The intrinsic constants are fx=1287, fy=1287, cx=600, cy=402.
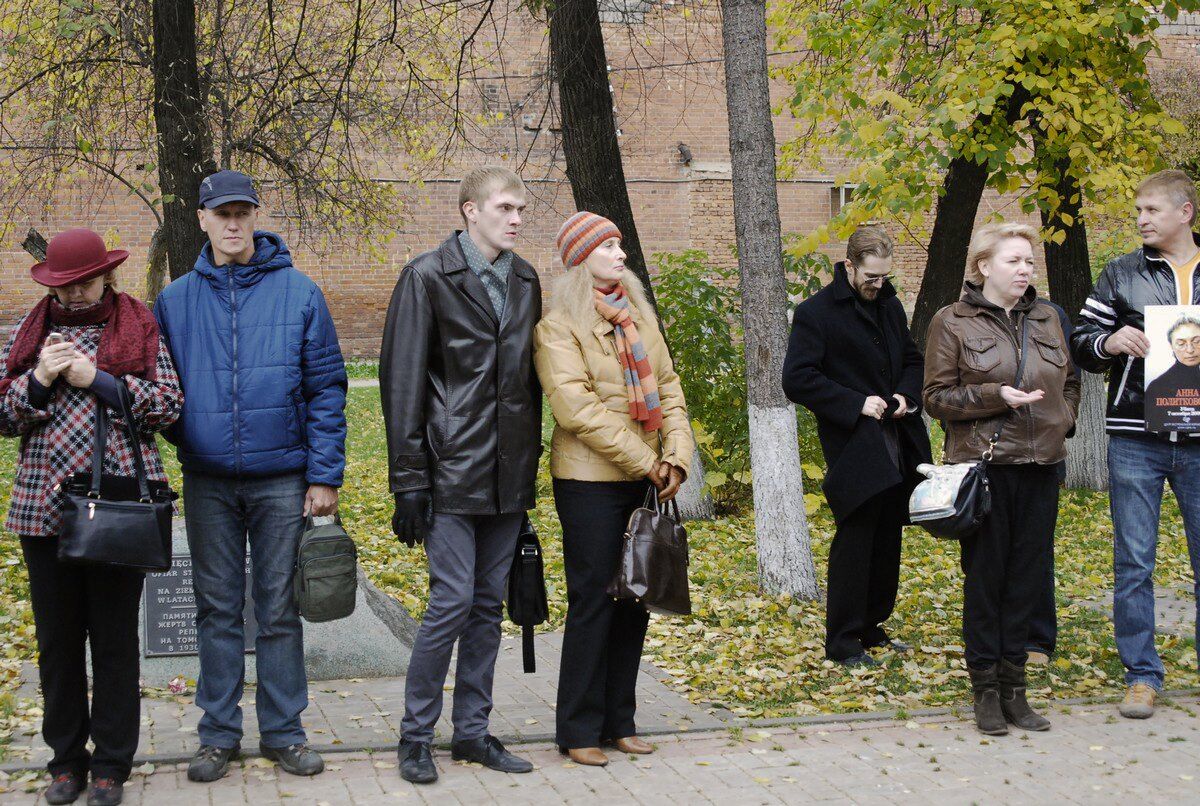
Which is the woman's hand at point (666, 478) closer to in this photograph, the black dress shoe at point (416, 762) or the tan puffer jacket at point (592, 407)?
the tan puffer jacket at point (592, 407)

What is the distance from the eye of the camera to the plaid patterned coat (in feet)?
13.8

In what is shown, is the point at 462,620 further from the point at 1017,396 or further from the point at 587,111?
the point at 587,111

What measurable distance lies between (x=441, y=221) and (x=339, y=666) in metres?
18.2

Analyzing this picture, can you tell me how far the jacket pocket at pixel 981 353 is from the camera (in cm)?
527

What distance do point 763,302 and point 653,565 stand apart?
2.93 meters

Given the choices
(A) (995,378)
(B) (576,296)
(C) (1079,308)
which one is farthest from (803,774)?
(C) (1079,308)

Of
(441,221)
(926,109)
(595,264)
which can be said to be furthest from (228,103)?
(441,221)

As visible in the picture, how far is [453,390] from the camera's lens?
178 inches

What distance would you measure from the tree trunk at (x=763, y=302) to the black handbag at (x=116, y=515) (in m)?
3.74

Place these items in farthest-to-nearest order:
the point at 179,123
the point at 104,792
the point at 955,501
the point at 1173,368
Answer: the point at 179,123 → the point at 1173,368 → the point at 955,501 → the point at 104,792

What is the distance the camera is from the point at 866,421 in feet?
19.5

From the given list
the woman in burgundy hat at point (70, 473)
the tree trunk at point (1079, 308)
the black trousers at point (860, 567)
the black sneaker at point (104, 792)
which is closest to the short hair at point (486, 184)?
the woman in burgundy hat at point (70, 473)

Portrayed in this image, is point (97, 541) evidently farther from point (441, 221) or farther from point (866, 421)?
point (441, 221)

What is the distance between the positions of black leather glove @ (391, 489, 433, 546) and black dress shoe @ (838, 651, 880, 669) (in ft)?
8.32
